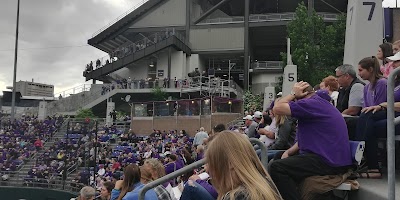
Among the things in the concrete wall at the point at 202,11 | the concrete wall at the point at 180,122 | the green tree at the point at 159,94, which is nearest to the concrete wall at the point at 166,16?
the concrete wall at the point at 202,11

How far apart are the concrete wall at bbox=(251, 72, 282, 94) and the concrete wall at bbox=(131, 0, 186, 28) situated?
929 cm

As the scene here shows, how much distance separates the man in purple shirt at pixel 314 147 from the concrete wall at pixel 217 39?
38.0 m

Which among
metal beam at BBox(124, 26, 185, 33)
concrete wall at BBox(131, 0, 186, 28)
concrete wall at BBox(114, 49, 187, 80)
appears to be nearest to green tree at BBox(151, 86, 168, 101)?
concrete wall at BBox(114, 49, 187, 80)

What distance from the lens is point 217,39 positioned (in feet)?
136

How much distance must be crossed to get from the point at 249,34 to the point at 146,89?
38.4 feet

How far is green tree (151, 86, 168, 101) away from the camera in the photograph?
37.3 meters

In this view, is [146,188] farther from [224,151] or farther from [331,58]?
[331,58]

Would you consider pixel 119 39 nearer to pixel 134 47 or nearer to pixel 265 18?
pixel 134 47

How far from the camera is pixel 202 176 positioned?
3547mm

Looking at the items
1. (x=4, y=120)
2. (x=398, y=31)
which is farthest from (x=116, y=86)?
(x=398, y=31)

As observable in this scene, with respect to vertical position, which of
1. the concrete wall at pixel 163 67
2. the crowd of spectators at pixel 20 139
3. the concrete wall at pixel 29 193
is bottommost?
the concrete wall at pixel 29 193

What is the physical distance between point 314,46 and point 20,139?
68.4 feet

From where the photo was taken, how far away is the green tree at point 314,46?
22.3 meters

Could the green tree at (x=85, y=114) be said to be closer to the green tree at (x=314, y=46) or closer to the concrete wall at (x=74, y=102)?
the concrete wall at (x=74, y=102)
